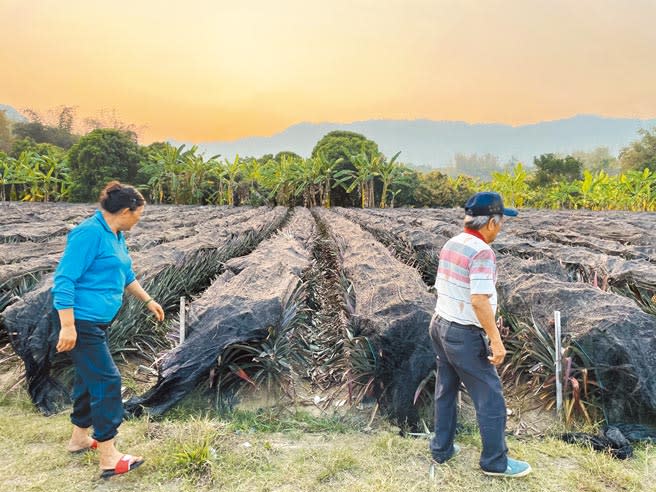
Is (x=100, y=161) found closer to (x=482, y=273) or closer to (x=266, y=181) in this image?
(x=266, y=181)

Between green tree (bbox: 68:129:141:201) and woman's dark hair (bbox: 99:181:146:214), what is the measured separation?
32799 millimetres

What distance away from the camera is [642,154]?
4241 cm

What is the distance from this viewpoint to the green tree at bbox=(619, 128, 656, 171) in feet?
135

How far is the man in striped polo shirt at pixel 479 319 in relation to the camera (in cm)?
228

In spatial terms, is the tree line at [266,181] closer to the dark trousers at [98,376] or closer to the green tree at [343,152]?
the green tree at [343,152]

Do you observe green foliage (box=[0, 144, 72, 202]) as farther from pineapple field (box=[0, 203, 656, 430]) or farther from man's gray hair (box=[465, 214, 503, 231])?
man's gray hair (box=[465, 214, 503, 231])

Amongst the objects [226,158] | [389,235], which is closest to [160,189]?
[226,158]

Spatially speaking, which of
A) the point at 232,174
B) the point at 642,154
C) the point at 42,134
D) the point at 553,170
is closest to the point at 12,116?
the point at 42,134

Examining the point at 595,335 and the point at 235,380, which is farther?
the point at 235,380

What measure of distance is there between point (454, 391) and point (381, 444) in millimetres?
604

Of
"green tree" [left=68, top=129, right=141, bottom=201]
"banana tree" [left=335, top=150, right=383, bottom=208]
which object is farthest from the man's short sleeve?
"green tree" [left=68, top=129, right=141, bottom=201]

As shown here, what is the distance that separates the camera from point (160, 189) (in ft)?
103

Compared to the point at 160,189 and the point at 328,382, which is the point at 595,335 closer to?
the point at 328,382

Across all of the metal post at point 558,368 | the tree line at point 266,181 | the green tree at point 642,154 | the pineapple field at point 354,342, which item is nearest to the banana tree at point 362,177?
the tree line at point 266,181
